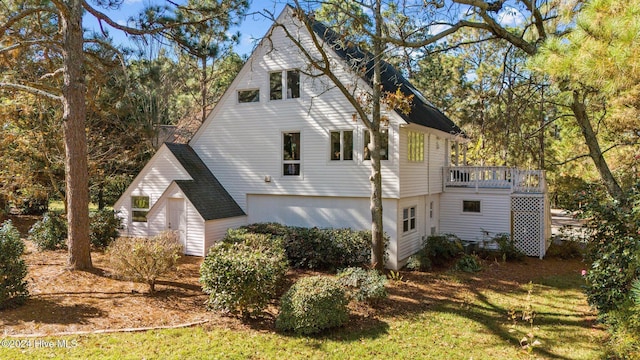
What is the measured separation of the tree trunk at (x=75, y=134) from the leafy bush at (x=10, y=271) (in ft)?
7.76

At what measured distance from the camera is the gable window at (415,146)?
532 inches

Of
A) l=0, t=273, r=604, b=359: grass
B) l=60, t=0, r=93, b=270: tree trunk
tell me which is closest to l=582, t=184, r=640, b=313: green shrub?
l=0, t=273, r=604, b=359: grass

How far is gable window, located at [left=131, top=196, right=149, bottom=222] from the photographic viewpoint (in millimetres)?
15508

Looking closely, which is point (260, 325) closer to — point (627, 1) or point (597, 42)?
point (597, 42)

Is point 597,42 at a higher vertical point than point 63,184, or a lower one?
higher

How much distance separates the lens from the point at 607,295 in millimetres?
6578

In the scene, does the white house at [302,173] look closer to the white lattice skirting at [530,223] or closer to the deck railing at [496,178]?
the deck railing at [496,178]

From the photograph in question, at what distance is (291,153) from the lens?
47.3 feet

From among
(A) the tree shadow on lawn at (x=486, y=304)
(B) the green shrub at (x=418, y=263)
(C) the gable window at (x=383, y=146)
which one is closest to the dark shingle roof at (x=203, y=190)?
(C) the gable window at (x=383, y=146)

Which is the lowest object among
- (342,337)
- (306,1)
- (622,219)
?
(342,337)

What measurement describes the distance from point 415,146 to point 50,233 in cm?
1359

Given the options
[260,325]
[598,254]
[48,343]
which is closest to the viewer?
[48,343]

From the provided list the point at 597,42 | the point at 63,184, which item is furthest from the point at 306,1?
the point at 63,184

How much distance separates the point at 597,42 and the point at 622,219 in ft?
12.0
